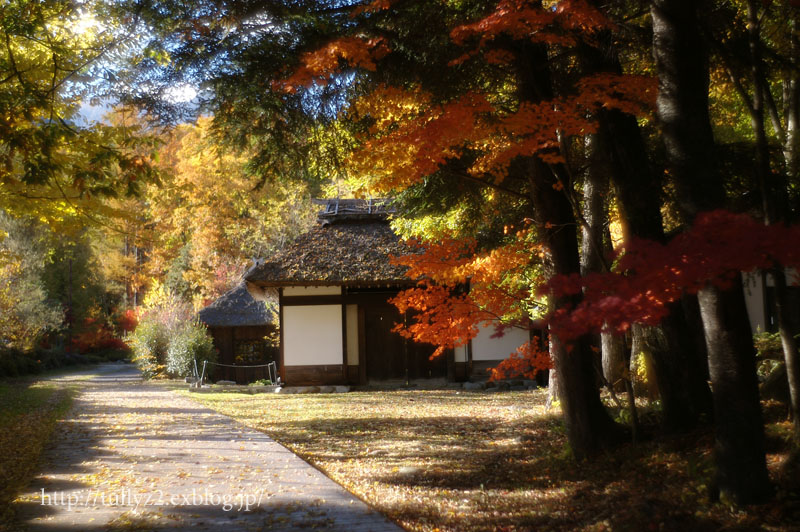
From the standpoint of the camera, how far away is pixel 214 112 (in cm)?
874

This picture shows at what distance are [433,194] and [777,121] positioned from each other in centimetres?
454

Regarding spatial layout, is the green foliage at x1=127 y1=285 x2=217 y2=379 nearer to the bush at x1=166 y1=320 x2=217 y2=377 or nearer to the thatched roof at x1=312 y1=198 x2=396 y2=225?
the bush at x1=166 y1=320 x2=217 y2=377

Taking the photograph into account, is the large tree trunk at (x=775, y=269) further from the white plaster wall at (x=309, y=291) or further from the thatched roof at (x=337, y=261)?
the white plaster wall at (x=309, y=291)

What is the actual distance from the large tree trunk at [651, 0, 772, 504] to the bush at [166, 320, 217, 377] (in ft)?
69.9

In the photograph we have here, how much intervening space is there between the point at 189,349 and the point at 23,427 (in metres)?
12.6

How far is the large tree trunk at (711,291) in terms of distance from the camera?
4.91 metres

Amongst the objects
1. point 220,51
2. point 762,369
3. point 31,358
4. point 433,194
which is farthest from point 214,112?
point 31,358

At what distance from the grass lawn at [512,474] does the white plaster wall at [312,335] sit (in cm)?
623

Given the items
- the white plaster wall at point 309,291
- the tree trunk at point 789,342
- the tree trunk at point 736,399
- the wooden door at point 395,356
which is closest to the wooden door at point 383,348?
the wooden door at point 395,356

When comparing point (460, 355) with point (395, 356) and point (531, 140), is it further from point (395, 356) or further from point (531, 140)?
point (531, 140)

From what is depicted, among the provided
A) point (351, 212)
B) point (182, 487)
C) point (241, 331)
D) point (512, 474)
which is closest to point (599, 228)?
point (512, 474)

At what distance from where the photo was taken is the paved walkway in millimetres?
5281

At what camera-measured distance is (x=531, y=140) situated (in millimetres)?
6602

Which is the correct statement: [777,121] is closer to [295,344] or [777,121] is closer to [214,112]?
[214,112]
